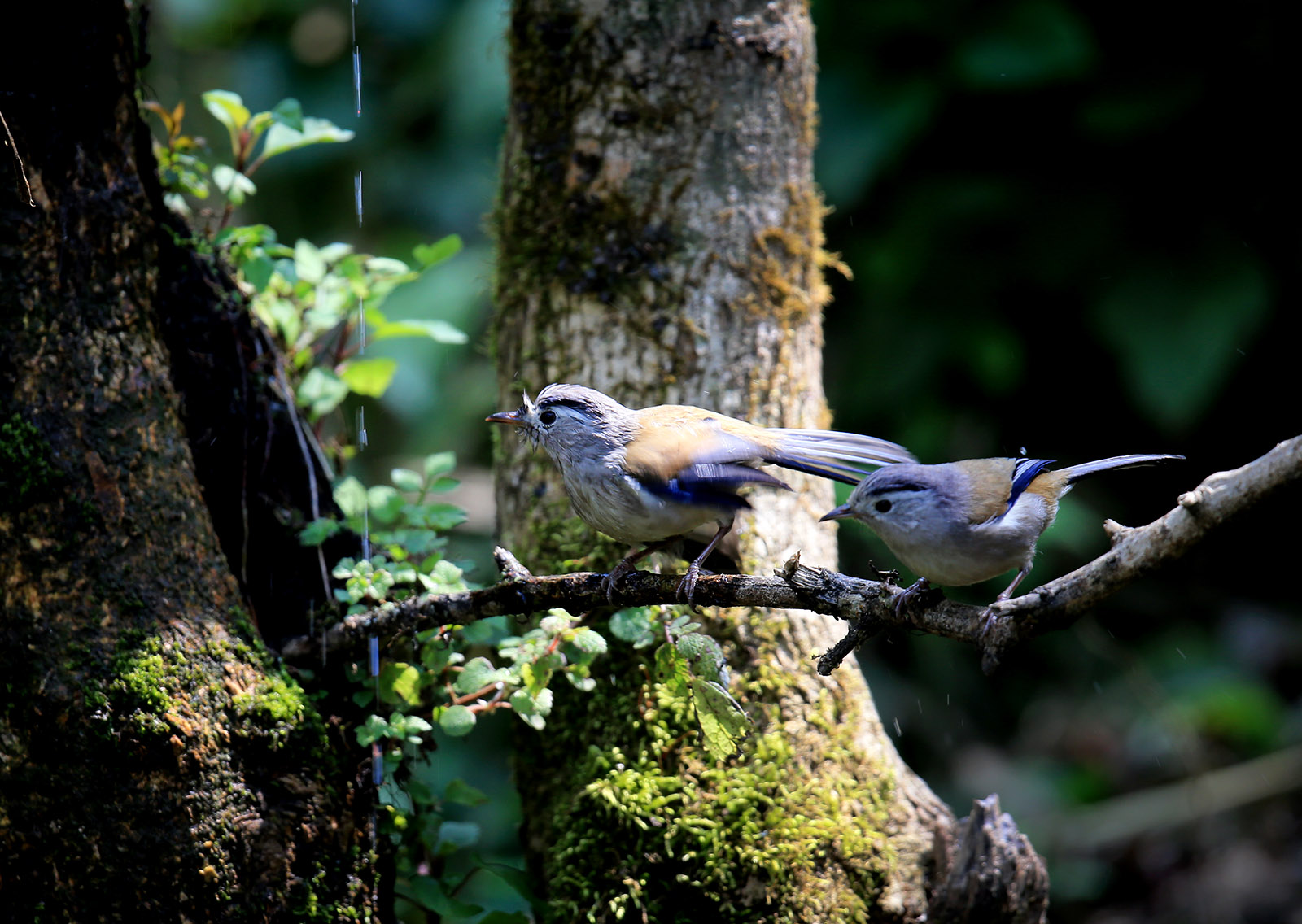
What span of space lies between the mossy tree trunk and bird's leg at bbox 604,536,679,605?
801 millimetres

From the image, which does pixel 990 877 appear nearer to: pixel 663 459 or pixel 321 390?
pixel 663 459

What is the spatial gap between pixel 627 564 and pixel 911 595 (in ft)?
2.45

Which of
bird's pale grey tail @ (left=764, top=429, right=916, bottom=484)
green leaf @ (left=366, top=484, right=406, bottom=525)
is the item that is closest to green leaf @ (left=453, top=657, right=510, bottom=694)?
green leaf @ (left=366, top=484, right=406, bottom=525)

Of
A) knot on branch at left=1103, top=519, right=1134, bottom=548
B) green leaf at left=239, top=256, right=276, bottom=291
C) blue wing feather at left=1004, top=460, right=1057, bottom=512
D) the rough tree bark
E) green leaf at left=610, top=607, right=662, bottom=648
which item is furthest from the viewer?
green leaf at left=239, top=256, right=276, bottom=291

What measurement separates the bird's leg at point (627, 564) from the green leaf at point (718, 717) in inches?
11.2

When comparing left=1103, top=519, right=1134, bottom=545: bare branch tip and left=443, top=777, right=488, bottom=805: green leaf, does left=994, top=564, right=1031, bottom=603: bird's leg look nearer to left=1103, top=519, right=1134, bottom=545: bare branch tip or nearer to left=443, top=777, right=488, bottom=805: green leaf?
left=1103, top=519, right=1134, bottom=545: bare branch tip

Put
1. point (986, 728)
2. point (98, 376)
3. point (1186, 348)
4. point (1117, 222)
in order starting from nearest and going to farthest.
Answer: point (98, 376) < point (1186, 348) < point (1117, 222) < point (986, 728)

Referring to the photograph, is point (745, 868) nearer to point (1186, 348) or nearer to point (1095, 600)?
point (1095, 600)

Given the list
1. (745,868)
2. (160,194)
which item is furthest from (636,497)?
(160,194)

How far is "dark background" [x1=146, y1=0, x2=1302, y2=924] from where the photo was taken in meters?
5.34

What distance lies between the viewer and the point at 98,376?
2.36 m

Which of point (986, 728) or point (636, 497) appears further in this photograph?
point (986, 728)

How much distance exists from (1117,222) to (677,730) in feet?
13.9

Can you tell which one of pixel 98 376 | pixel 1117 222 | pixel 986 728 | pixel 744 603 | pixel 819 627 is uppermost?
pixel 1117 222
